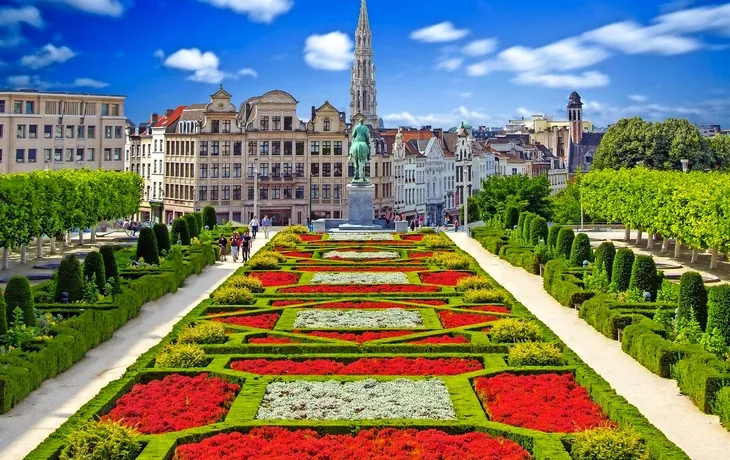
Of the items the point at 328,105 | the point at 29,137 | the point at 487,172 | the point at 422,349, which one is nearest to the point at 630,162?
the point at 328,105

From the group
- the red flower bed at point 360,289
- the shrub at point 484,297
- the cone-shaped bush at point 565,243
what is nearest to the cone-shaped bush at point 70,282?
the red flower bed at point 360,289

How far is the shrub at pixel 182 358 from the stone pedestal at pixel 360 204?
48.1m

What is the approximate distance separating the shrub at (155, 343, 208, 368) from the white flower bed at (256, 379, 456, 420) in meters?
3.02

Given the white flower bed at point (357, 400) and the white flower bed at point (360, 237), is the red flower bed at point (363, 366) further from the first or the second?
the white flower bed at point (360, 237)

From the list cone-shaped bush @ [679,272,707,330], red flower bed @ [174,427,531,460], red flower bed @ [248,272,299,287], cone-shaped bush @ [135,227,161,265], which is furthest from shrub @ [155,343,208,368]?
cone-shaped bush @ [135,227,161,265]

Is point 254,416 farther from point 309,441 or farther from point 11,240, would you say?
point 11,240

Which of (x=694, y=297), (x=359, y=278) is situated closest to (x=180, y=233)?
(x=359, y=278)

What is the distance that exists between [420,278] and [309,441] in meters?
27.2

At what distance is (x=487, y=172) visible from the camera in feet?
513

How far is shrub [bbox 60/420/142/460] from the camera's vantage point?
1920cm

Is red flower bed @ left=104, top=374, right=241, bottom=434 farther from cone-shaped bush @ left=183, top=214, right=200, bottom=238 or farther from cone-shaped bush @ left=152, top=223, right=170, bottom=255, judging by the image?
cone-shaped bush @ left=183, top=214, right=200, bottom=238

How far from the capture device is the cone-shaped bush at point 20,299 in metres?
30.3

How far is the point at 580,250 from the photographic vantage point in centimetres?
5000

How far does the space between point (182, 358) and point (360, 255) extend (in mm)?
31159
